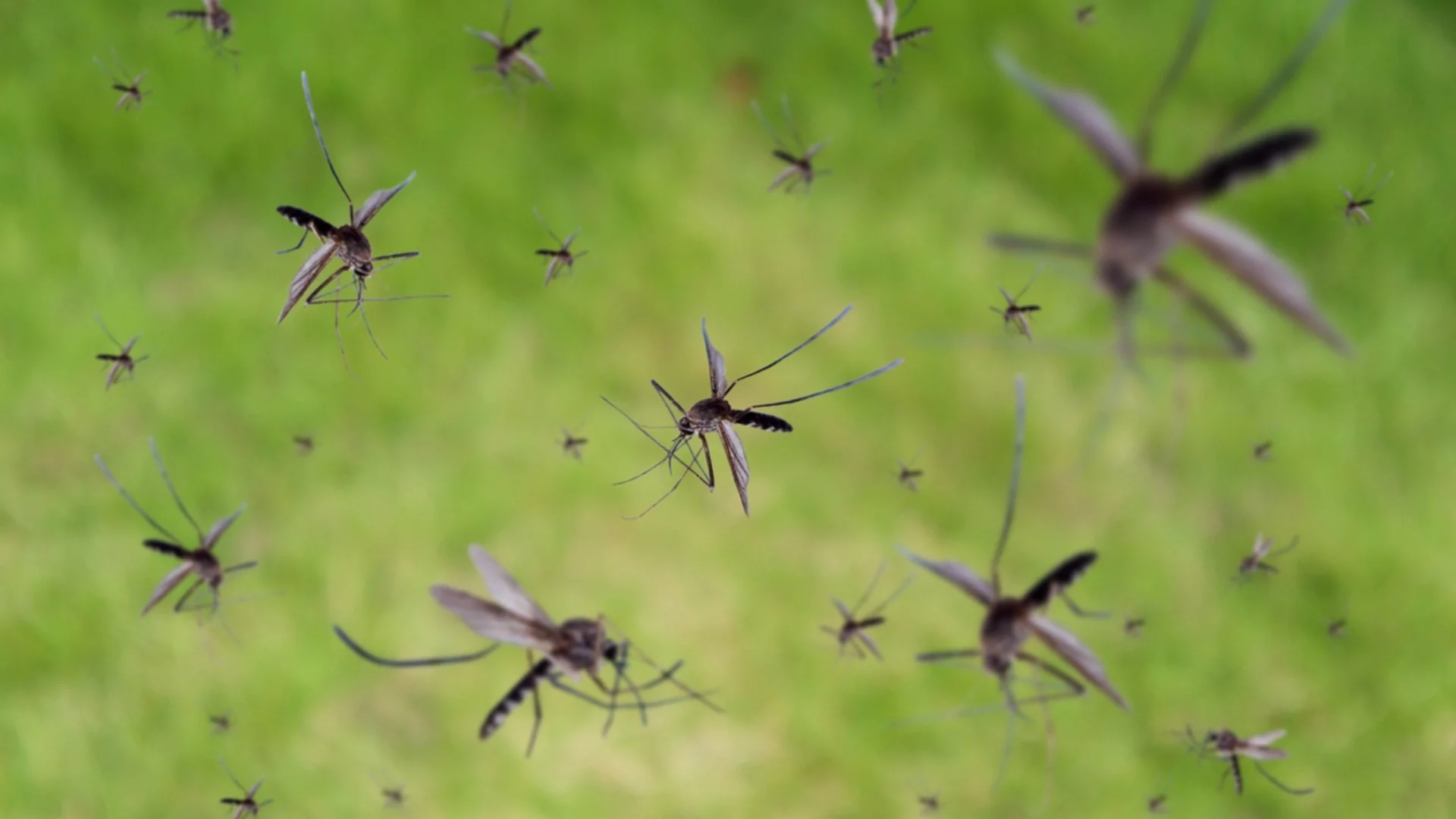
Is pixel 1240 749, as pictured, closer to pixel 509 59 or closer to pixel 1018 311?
pixel 1018 311

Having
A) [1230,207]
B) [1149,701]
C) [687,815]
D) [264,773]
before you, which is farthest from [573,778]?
[1230,207]

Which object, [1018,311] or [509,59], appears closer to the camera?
[1018,311]

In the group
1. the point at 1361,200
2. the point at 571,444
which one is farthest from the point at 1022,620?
the point at 1361,200

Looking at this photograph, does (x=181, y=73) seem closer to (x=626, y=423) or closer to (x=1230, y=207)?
(x=626, y=423)

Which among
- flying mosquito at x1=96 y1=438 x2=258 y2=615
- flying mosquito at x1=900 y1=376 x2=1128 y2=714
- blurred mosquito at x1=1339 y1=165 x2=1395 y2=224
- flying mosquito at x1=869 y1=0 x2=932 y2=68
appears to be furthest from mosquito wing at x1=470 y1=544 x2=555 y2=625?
blurred mosquito at x1=1339 y1=165 x2=1395 y2=224

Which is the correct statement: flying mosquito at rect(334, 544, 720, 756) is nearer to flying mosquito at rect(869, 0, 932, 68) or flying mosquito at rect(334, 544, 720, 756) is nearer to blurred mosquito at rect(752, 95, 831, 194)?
blurred mosquito at rect(752, 95, 831, 194)

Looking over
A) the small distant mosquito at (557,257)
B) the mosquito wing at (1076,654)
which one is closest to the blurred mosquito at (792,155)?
the small distant mosquito at (557,257)

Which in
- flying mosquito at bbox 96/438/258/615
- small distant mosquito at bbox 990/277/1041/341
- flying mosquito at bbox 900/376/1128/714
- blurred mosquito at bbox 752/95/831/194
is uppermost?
blurred mosquito at bbox 752/95/831/194
